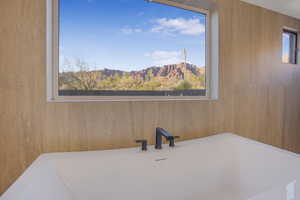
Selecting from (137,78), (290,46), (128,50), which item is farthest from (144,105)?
(290,46)

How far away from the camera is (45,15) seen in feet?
3.85

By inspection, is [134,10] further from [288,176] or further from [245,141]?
[288,176]

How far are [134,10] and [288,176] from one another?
1.68 m

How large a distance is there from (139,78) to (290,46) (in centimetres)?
237

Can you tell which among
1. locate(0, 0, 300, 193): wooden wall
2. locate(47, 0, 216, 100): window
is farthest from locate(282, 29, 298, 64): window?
locate(47, 0, 216, 100): window

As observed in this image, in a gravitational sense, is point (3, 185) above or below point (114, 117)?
below

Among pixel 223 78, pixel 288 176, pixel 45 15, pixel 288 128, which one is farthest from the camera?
pixel 288 128

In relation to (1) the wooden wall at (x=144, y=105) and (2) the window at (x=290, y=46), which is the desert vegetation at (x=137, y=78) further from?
(2) the window at (x=290, y=46)

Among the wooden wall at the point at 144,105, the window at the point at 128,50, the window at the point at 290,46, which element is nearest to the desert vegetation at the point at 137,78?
the window at the point at 128,50

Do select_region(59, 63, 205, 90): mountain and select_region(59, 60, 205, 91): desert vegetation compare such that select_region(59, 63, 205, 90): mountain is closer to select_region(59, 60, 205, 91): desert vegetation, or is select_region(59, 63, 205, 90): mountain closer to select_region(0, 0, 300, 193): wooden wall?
select_region(59, 60, 205, 91): desert vegetation

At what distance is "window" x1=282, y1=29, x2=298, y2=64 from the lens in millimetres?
2323

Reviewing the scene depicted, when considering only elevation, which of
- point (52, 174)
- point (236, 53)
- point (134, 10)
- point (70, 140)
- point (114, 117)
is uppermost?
point (134, 10)

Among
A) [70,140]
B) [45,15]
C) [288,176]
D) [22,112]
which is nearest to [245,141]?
[288,176]

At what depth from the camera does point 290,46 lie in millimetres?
2410
